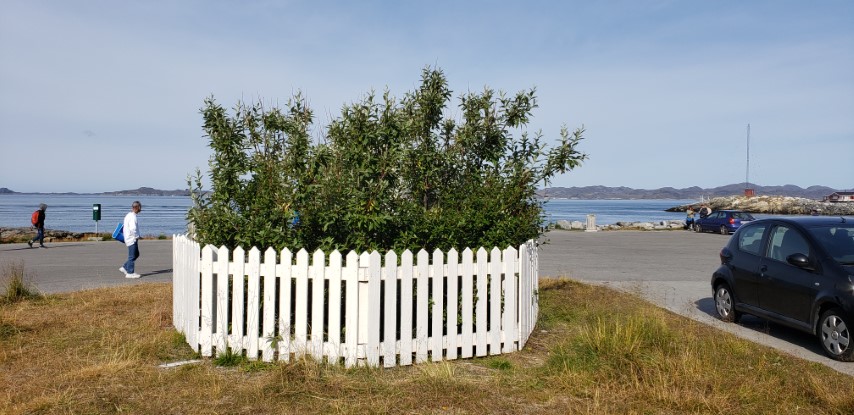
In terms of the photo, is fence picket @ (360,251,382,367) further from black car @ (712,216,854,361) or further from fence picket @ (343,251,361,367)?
black car @ (712,216,854,361)

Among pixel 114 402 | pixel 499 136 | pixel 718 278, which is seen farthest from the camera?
pixel 718 278

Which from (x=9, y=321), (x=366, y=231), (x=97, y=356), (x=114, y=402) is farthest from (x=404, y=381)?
(x=9, y=321)

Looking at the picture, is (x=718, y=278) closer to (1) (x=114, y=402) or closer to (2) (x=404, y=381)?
(2) (x=404, y=381)

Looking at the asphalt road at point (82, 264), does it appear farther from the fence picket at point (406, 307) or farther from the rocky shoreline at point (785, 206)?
the rocky shoreline at point (785, 206)

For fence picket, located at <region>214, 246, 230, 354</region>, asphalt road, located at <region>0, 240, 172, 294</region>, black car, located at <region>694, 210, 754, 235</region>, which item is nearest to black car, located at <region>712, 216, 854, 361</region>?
fence picket, located at <region>214, 246, 230, 354</region>

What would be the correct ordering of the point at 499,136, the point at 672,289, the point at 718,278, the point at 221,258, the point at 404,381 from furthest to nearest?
the point at 672,289
the point at 718,278
the point at 499,136
the point at 221,258
the point at 404,381

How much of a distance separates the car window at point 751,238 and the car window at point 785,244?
0.80ft

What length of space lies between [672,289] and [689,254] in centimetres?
1009

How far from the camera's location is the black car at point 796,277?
7.12m

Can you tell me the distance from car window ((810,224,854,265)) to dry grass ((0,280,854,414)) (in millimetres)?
1584

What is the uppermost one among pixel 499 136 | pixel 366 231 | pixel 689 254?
pixel 499 136

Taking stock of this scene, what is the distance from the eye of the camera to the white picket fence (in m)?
6.16

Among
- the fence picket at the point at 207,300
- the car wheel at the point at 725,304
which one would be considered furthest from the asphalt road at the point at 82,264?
the car wheel at the point at 725,304

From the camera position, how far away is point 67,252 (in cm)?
2083
